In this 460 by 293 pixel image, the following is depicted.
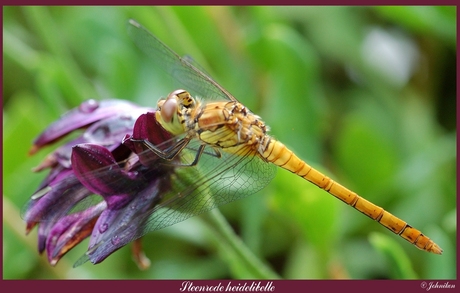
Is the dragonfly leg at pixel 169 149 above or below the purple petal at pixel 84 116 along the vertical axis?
below

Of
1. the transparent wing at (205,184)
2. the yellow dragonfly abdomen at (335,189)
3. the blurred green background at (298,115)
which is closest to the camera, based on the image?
the transparent wing at (205,184)

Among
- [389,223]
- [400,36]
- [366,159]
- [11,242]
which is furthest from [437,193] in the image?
[11,242]

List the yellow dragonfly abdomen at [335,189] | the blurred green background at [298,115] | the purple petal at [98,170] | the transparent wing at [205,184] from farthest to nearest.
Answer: the blurred green background at [298,115] → the yellow dragonfly abdomen at [335,189] → the transparent wing at [205,184] → the purple petal at [98,170]

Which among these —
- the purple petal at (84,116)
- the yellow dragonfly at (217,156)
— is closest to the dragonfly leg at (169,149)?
the yellow dragonfly at (217,156)

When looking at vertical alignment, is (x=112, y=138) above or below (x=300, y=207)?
above

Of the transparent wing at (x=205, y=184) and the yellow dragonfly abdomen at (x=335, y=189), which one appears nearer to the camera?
the transparent wing at (x=205, y=184)

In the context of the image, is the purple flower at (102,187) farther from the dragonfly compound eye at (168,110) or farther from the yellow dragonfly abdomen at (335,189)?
the yellow dragonfly abdomen at (335,189)

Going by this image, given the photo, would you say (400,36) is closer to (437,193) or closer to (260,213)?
(437,193)
